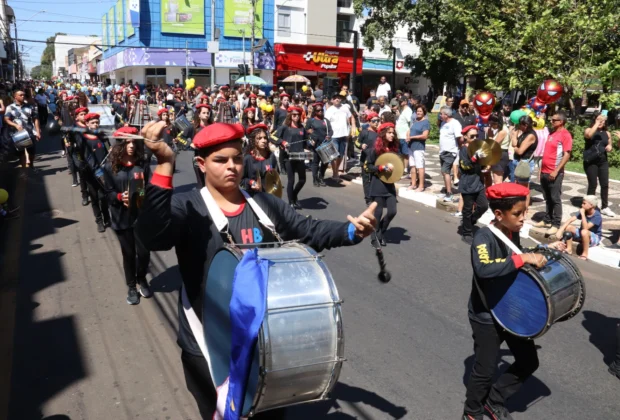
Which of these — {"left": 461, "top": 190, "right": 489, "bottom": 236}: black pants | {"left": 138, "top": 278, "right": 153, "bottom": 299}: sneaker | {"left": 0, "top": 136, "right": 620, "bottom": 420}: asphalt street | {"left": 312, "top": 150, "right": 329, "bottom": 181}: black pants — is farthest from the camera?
{"left": 312, "top": 150, "right": 329, "bottom": 181}: black pants

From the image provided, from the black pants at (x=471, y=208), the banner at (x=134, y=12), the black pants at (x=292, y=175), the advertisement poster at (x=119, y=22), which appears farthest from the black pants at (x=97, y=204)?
the advertisement poster at (x=119, y=22)

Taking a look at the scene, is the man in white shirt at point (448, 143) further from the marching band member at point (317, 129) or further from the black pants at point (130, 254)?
the black pants at point (130, 254)

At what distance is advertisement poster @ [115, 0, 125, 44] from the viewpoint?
170ft

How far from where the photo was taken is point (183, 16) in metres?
43.7

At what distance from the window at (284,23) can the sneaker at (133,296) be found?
4270 cm

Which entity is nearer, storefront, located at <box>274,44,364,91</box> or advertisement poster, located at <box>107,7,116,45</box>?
storefront, located at <box>274,44,364,91</box>

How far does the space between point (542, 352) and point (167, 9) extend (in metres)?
43.6

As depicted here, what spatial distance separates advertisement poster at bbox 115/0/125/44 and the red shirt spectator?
1954 inches

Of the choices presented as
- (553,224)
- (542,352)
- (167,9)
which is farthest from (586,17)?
(167,9)

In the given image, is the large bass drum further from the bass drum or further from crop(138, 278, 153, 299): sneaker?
crop(138, 278, 153, 299): sneaker

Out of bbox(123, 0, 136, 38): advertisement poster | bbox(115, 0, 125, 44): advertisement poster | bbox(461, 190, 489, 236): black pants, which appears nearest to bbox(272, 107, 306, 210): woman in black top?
bbox(461, 190, 489, 236): black pants

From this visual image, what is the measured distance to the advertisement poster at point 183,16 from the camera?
43.2 meters

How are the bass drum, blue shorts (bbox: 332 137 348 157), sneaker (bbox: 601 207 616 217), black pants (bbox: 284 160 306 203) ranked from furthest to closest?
blue shorts (bbox: 332 137 348 157)
black pants (bbox: 284 160 306 203)
sneaker (bbox: 601 207 616 217)
the bass drum

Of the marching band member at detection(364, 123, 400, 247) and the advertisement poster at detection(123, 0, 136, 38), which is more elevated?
the advertisement poster at detection(123, 0, 136, 38)
